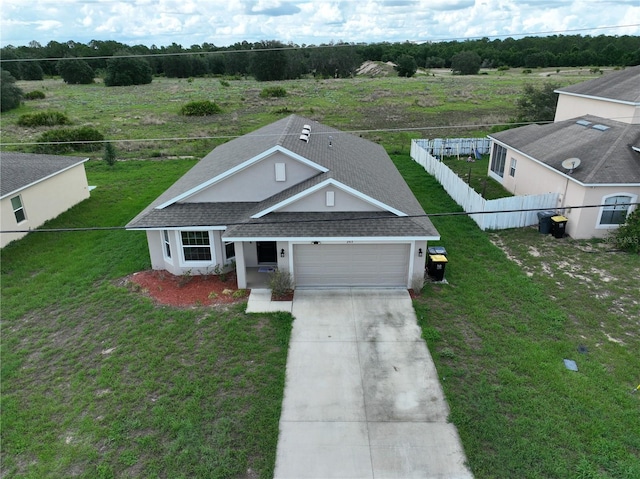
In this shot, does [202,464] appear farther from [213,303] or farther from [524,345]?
[524,345]

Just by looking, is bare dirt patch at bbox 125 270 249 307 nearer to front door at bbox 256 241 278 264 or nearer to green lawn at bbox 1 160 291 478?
green lawn at bbox 1 160 291 478

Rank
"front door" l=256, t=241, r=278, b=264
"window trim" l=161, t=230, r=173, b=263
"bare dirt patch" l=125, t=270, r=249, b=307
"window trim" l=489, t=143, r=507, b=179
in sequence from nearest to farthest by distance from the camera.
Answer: "bare dirt patch" l=125, t=270, r=249, b=307
"window trim" l=161, t=230, r=173, b=263
"front door" l=256, t=241, r=278, b=264
"window trim" l=489, t=143, r=507, b=179

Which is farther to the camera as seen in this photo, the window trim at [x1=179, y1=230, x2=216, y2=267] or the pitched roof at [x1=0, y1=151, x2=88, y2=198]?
the pitched roof at [x1=0, y1=151, x2=88, y2=198]

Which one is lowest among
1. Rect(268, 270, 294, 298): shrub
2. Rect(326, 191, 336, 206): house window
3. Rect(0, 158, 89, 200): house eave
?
Rect(268, 270, 294, 298): shrub

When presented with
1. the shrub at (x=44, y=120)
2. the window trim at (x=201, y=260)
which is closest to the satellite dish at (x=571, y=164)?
the window trim at (x=201, y=260)

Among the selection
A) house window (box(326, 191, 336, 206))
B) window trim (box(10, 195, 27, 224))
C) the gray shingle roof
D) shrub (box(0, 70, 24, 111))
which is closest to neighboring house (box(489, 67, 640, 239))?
the gray shingle roof

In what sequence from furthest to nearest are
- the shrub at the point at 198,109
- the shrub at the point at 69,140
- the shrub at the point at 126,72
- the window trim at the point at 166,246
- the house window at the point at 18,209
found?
the shrub at the point at 126,72 < the shrub at the point at 198,109 < the shrub at the point at 69,140 < the house window at the point at 18,209 < the window trim at the point at 166,246

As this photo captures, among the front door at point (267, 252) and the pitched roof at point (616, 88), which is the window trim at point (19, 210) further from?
the pitched roof at point (616, 88)
